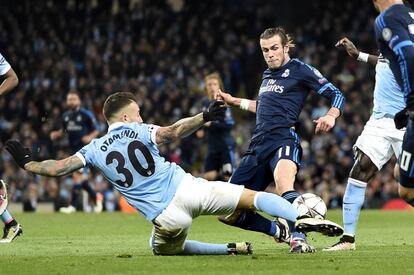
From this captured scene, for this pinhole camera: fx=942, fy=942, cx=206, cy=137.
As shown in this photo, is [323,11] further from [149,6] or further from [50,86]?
[50,86]

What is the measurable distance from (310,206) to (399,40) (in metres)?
1.89

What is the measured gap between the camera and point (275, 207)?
27.6 feet

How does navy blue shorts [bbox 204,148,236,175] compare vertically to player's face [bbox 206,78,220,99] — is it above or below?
below

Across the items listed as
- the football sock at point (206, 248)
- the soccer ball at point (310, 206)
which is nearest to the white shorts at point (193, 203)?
the football sock at point (206, 248)

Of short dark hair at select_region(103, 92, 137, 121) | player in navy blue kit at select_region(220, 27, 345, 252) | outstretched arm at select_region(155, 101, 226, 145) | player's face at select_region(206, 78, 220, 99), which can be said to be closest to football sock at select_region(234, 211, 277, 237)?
player in navy blue kit at select_region(220, 27, 345, 252)

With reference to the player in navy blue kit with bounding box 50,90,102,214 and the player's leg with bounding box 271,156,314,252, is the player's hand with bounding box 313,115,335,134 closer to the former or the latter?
the player's leg with bounding box 271,156,314,252

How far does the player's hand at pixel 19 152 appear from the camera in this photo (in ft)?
27.7

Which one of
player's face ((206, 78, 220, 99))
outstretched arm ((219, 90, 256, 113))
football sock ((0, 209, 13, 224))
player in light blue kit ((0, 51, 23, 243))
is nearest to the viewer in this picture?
outstretched arm ((219, 90, 256, 113))

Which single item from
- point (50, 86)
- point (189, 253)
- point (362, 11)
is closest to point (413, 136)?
point (189, 253)

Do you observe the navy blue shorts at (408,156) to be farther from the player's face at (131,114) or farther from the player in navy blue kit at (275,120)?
the player's face at (131,114)

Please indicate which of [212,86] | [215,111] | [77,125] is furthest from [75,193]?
[215,111]

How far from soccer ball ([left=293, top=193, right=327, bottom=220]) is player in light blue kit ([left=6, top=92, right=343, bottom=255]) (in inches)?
8.2

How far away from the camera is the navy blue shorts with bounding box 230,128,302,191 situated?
31.9ft

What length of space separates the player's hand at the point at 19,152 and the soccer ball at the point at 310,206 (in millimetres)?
2506
